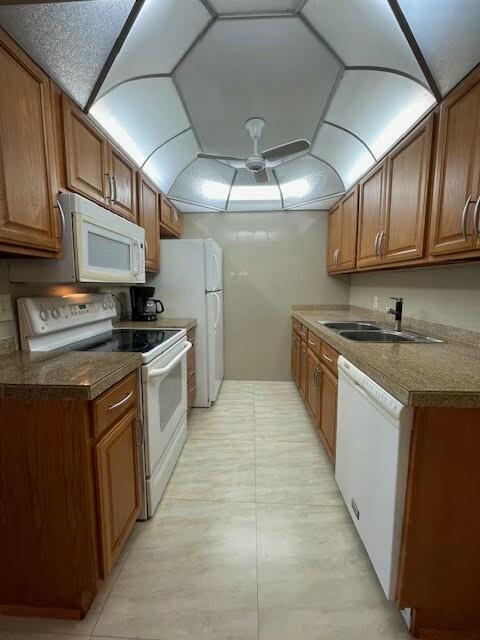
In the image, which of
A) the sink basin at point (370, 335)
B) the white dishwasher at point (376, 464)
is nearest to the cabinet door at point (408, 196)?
the sink basin at point (370, 335)

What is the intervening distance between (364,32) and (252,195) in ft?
6.55

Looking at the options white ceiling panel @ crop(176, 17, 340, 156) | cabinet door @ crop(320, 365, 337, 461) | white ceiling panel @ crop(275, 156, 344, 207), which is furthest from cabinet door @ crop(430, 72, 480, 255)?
white ceiling panel @ crop(275, 156, 344, 207)

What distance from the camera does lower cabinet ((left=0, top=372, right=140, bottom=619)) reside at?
3.40ft

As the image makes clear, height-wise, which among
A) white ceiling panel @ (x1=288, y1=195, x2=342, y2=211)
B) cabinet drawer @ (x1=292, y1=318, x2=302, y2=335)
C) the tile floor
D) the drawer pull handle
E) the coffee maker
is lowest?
the tile floor

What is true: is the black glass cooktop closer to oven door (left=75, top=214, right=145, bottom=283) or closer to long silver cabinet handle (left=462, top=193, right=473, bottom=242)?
oven door (left=75, top=214, right=145, bottom=283)

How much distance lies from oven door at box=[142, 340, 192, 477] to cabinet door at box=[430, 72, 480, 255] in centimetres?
161

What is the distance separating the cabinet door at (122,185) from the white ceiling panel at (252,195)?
4.25 ft

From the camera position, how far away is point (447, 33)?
4.04 ft

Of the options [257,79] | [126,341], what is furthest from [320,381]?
[257,79]

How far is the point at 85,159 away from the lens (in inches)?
62.8

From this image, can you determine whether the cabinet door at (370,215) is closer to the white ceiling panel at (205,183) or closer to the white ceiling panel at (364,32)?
the white ceiling panel at (364,32)

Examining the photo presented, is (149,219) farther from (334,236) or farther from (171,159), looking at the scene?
(334,236)

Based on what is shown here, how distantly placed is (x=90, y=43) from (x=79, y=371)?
1467 mm

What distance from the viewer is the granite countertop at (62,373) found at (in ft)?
3.32
